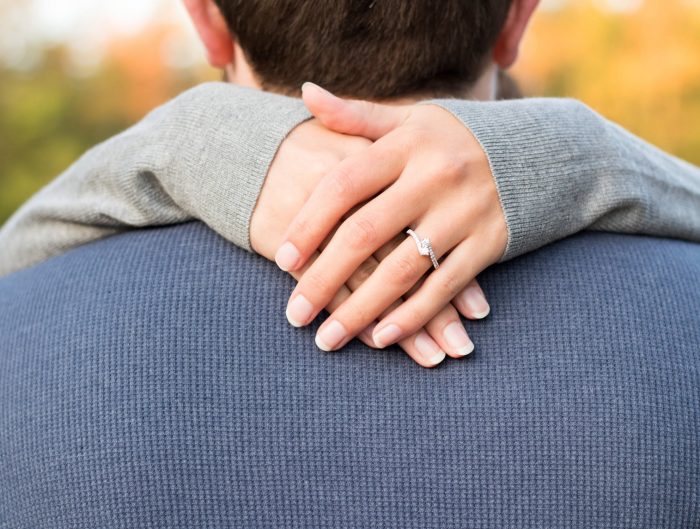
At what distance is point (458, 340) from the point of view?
3.47ft

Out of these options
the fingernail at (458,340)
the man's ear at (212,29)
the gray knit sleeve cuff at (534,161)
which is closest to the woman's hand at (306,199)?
the fingernail at (458,340)

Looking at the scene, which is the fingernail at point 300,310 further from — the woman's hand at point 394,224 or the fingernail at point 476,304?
the fingernail at point 476,304

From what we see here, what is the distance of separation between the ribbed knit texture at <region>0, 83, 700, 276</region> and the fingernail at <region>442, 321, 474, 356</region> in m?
0.12

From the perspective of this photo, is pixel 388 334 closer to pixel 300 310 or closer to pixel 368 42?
pixel 300 310

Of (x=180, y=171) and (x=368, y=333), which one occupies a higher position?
(x=180, y=171)

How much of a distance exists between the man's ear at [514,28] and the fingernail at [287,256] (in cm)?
53

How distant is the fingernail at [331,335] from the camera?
1041 mm

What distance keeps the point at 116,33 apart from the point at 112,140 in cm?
2596

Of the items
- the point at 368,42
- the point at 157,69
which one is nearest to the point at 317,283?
the point at 368,42

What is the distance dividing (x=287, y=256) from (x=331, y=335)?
115 millimetres

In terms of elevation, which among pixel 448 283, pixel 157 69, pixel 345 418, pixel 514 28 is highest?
pixel 514 28

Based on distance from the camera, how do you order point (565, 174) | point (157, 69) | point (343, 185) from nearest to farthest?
point (343, 185) < point (565, 174) < point (157, 69)

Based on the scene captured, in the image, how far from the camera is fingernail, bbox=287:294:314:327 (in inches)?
41.0

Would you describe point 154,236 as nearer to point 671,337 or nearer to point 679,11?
point 671,337
